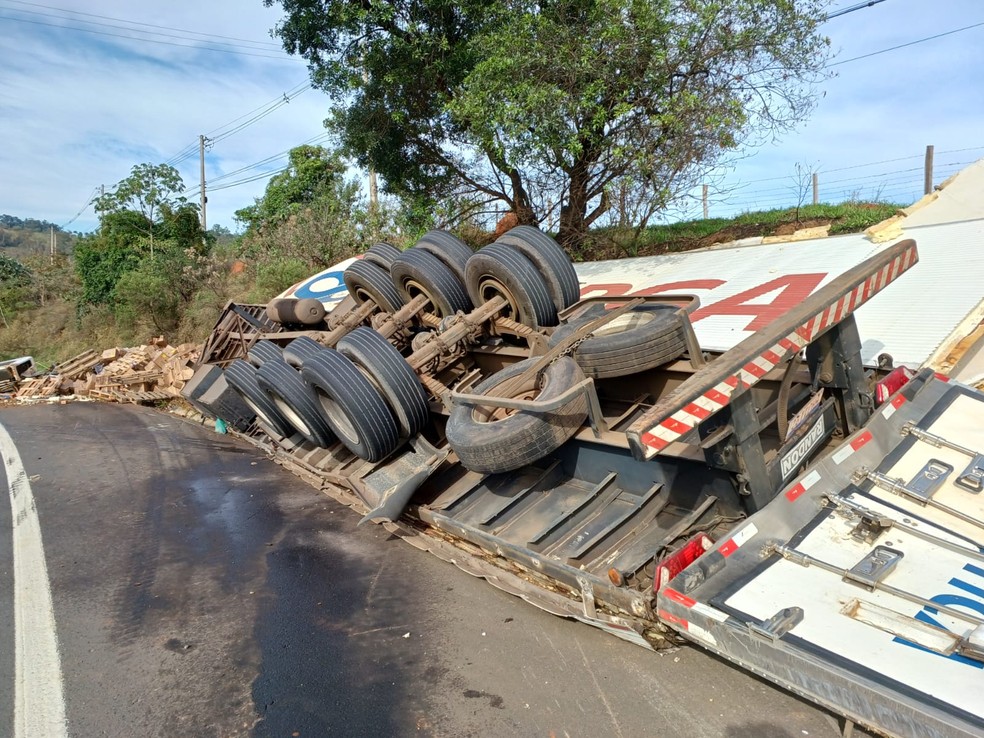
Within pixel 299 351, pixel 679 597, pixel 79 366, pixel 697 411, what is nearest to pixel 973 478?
pixel 697 411

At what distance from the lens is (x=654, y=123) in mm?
9633

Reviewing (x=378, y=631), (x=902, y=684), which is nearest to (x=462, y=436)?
(x=378, y=631)

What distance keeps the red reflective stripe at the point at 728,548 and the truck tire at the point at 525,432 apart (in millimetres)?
1225

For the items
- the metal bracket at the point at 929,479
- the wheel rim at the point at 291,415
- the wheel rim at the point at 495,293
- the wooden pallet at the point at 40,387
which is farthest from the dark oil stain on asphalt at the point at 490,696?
the wooden pallet at the point at 40,387

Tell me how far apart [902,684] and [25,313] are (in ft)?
135

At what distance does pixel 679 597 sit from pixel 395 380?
305 centimetres

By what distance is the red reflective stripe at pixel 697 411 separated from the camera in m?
2.65

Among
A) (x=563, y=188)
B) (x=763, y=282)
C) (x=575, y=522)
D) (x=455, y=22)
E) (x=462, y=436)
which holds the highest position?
(x=455, y=22)

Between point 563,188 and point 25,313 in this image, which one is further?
point 25,313

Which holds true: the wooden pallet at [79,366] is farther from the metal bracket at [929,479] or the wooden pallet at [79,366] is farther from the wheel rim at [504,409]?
the metal bracket at [929,479]

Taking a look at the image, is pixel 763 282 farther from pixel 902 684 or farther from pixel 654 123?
pixel 902 684

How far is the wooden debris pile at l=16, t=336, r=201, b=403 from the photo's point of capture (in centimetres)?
1390

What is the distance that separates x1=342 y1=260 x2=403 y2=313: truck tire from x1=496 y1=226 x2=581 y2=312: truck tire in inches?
65.6

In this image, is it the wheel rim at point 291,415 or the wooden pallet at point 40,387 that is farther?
the wooden pallet at point 40,387
